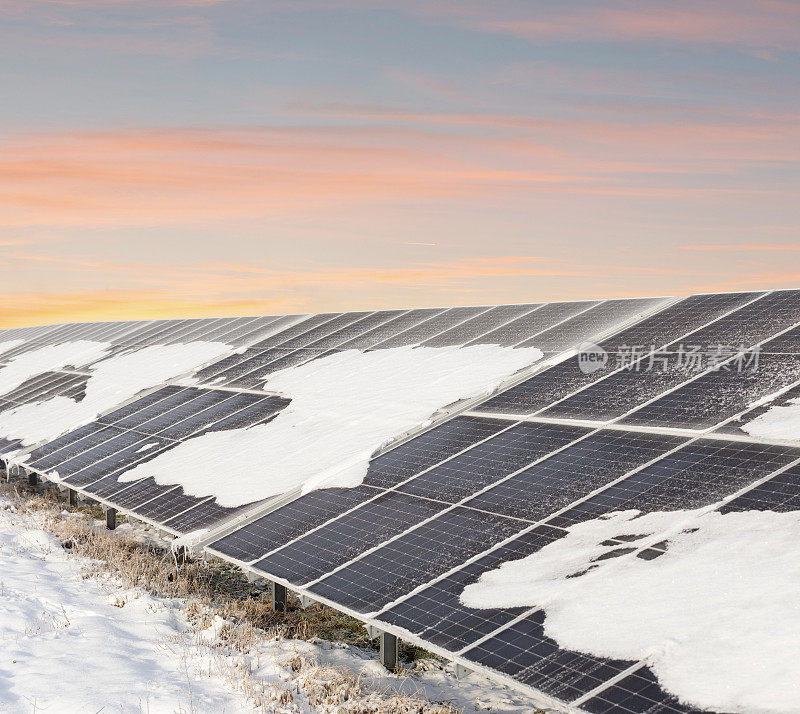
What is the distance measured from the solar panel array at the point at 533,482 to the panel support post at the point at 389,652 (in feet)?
3.75

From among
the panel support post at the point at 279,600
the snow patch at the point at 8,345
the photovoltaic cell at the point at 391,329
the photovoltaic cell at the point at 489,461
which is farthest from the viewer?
the snow patch at the point at 8,345

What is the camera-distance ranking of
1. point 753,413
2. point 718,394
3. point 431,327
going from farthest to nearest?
1. point 431,327
2. point 718,394
3. point 753,413

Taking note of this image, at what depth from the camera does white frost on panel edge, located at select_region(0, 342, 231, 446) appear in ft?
75.8

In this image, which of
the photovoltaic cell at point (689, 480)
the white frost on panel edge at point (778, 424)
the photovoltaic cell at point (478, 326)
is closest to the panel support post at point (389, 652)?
the photovoltaic cell at point (689, 480)

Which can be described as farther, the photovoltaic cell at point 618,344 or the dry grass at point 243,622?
the photovoltaic cell at point 618,344

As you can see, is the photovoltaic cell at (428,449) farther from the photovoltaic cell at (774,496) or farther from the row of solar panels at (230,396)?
the photovoltaic cell at (774,496)

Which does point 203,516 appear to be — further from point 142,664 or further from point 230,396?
point 230,396

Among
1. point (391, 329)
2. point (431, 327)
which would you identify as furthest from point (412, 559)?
point (391, 329)

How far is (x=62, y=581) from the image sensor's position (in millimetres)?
13961

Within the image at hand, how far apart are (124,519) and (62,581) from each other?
6.00 meters

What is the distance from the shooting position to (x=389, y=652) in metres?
10.2

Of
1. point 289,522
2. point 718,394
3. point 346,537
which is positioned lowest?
point 289,522

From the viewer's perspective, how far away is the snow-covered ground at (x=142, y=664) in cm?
912

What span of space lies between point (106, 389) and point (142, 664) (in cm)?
1721
